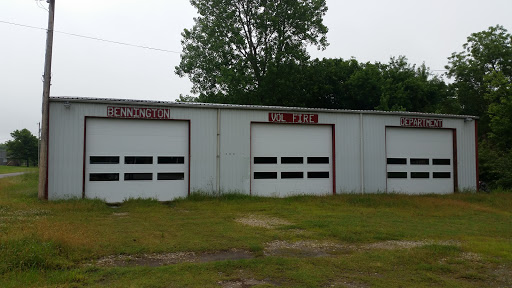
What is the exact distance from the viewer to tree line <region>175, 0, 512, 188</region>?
29188 millimetres

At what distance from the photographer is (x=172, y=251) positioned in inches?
286

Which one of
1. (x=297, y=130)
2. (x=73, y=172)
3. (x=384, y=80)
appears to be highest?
(x=384, y=80)

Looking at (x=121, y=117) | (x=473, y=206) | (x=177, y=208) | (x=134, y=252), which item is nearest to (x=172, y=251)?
(x=134, y=252)

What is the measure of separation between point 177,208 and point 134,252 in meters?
6.79

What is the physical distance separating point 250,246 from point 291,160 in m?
9.90

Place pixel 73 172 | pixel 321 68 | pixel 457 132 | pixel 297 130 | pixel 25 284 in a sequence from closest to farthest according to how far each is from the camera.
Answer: pixel 25 284 → pixel 73 172 → pixel 297 130 → pixel 457 132 → pixel 321 68

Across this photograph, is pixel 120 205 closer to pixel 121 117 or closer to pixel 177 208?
pixel 177 208

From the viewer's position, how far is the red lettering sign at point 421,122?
61.5ft

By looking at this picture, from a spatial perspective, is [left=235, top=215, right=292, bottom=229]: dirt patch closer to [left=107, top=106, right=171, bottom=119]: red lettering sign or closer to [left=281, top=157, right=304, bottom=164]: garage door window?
[left=281, top=157, right=304, bottom=164]: garage door window

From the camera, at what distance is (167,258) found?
268 inches

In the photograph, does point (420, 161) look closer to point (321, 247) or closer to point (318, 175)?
point (318, 175)

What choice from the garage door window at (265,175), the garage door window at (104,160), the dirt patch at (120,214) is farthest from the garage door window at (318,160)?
the dirt patch at (120,214)

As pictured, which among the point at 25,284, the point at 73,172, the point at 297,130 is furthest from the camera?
the point at 297,130

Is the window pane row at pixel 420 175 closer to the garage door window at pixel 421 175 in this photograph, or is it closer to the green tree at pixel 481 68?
the garage door window at pixel 421 175
